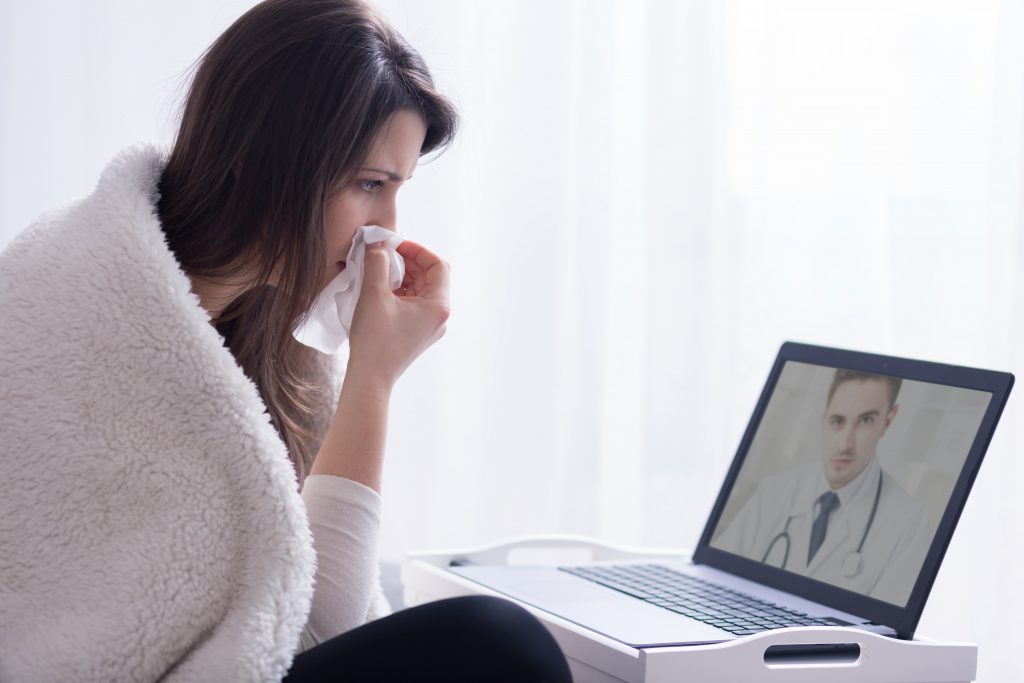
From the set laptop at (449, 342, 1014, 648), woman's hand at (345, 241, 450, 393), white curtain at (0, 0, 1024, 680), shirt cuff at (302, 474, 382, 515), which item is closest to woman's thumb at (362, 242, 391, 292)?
woman's hand at (345, 241, 450, 393)

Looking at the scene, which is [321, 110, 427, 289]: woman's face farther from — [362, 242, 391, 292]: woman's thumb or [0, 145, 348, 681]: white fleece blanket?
[0, 145, 348, 681]: white fleece blanket

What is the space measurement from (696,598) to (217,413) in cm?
47

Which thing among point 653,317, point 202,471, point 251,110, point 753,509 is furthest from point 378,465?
point 653,317

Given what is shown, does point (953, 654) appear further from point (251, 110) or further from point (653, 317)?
point (653, 317)

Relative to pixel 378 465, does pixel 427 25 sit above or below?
above

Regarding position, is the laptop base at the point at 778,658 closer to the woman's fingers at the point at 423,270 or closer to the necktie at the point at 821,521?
the necktie at the point at 821,521

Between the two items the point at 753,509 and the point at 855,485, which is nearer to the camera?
the point at 855,485

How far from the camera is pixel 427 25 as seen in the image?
185cm

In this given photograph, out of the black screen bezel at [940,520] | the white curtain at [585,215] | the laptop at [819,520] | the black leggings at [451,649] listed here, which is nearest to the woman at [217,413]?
the black leggings at [451,649]

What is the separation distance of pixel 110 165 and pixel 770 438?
71 cm

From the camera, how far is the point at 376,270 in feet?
3.34

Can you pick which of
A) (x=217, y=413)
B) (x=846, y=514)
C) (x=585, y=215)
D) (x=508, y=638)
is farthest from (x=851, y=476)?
(x=585, y=215)

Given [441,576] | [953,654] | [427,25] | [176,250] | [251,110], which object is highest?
[427,25]

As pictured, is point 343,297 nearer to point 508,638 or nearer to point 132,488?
point 132,488
